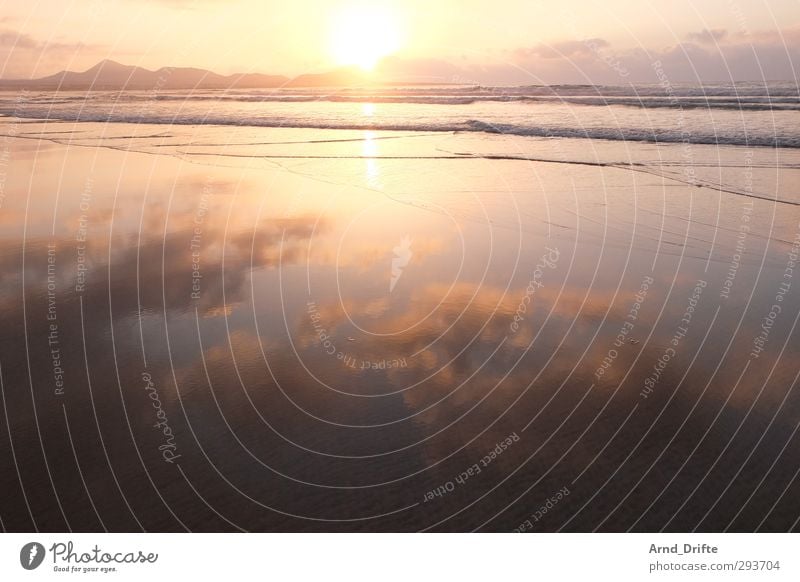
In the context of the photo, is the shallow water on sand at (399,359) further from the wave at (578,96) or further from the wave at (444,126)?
the wave at (578,96)

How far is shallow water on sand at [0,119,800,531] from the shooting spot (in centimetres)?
469

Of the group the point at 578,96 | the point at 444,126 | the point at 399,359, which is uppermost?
the point at 578,96

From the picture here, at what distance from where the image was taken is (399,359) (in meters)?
6.09

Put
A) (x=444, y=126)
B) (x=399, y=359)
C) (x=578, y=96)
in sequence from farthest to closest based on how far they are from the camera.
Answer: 1. (x=578, y=96)
2. (x=444, y=126)
3. (x=399, y=359)

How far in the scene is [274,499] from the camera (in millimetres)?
4652

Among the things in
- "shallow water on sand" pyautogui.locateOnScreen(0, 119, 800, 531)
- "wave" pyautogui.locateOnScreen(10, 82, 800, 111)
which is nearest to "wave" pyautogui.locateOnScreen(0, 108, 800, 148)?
"wave" pyautogui.locateOnScreen(10, 82, 800, 111)

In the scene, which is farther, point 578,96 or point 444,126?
point 578,96

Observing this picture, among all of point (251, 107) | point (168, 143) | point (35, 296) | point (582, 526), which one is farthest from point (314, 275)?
point (251, 107)

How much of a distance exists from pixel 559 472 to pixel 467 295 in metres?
2.74

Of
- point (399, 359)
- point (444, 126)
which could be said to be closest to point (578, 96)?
point (444, 126)

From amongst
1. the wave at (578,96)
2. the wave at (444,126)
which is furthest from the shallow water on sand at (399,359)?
the wave at (578,96)

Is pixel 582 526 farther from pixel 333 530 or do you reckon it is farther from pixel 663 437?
pixel 333 530

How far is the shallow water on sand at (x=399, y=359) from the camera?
185 inches

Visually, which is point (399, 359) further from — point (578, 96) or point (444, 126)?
point (578, 96)
